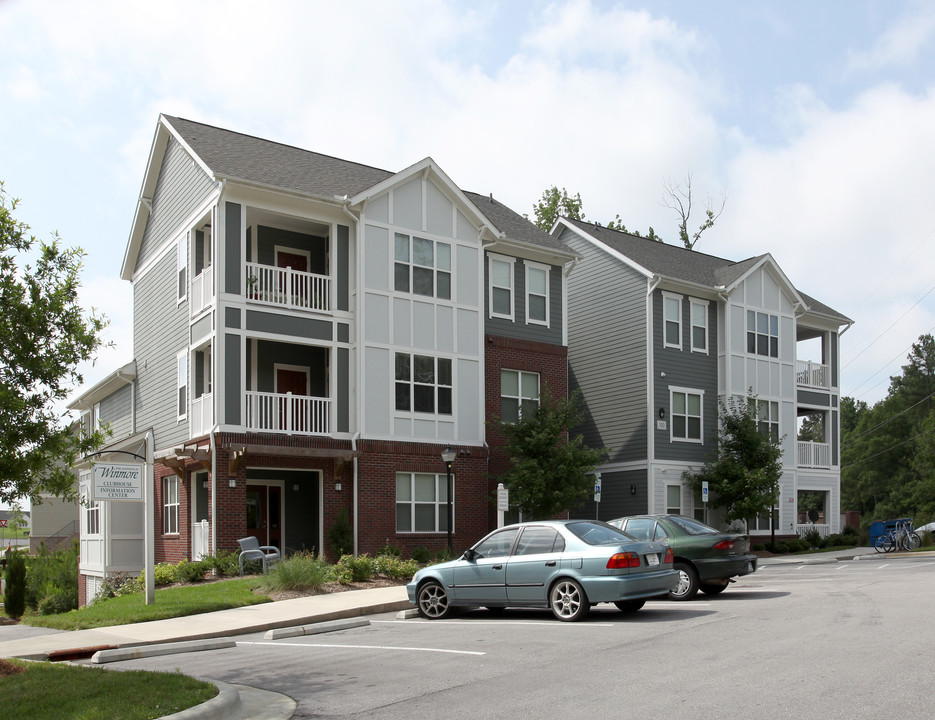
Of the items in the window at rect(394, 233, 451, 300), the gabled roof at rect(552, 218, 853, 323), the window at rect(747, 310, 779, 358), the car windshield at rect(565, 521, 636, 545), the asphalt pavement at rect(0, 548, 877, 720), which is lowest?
the asphalt pavement at rect(0, 548, 877, 720)

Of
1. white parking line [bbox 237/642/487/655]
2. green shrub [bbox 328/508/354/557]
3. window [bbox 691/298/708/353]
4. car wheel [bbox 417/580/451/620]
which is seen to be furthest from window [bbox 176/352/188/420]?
window [bbox 691/298/708/353]

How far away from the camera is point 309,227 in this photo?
26.9 meters

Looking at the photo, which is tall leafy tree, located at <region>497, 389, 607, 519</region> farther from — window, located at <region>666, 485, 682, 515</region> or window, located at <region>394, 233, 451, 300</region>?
window, located at <region>666, 485, 682, 515</region>

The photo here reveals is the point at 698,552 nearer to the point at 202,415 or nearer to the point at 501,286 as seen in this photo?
the point at 202,415

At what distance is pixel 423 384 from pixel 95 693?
18.3 metres

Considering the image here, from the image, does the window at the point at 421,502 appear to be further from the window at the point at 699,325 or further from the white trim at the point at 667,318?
the window at the point at 699,325

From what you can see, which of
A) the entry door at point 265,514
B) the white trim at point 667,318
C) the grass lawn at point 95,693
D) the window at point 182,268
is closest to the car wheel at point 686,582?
the grass lawn at point 95,693

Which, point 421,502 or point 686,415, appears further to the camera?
point 686,415

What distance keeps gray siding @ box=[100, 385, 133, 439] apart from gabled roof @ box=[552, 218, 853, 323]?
54.3 feet

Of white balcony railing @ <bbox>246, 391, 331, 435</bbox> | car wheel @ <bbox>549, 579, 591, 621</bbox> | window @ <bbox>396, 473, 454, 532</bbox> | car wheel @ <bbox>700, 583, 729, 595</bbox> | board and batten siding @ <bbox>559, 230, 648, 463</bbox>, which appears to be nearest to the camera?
car wheel @ <bbox>549, 579, 591, 621</bbox>

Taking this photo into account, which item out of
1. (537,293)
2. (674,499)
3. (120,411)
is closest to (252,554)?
(537,293)

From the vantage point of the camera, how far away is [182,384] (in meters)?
26.7

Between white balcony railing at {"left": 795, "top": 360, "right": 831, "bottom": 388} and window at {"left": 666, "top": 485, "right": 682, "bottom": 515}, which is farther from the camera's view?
white balcony railing at {"left": 795, "top": 360, "right": 831, "bottom": 388}

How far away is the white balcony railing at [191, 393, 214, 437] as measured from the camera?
24.1 meters
